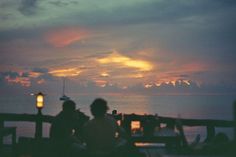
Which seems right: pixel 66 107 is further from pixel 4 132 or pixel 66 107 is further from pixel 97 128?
pixel 4 132

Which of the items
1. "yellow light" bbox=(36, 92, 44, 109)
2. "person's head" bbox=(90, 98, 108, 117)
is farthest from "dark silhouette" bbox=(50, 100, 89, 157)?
"yellow light" bbox=(36, 92, 44, 109)

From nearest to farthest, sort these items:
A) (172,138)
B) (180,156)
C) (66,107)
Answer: (66,107) < (180,156) < (172,138)

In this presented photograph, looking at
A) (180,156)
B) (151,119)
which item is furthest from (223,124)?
(180,156)

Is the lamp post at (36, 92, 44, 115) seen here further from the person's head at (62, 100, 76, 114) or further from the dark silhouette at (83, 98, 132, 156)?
the dark silhouette at (83, 98, 132, 156)

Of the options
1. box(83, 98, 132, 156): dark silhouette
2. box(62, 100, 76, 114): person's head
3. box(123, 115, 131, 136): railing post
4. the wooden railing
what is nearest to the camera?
box(83, 98, 132, 156): dark silhouette

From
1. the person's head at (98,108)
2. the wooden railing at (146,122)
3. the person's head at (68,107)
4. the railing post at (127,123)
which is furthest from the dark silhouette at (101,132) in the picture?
the railing post at (127,123)

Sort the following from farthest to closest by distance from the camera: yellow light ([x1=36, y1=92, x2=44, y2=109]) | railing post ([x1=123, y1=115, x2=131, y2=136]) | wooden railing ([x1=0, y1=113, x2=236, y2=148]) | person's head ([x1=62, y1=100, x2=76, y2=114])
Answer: yellow light ([x1=36, y1=92, x2=44, y2=109]) < railing post ([x1=123, y1=115, x2=131, y2=136]) < wooden railing ([x1=0, y1=113, x2=236, y2=148]) < person's head ([x1=62, y1=100, x2=76, y2=114])

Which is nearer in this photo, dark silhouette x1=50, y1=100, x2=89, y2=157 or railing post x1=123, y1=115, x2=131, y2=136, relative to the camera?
→ dark silhouette x1=50, y1=100, x2=89, y2=157

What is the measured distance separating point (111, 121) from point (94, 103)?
1.52ft

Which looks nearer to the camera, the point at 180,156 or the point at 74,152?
the point at 74,152

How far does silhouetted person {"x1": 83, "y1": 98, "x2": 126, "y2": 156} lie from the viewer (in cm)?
643

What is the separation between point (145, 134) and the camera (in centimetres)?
1005

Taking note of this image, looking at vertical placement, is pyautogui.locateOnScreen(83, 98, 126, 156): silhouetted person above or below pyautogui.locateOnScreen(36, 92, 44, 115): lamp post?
below

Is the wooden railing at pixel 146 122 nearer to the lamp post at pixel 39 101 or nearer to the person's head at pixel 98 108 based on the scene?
the lamp post at pixel 39 101
